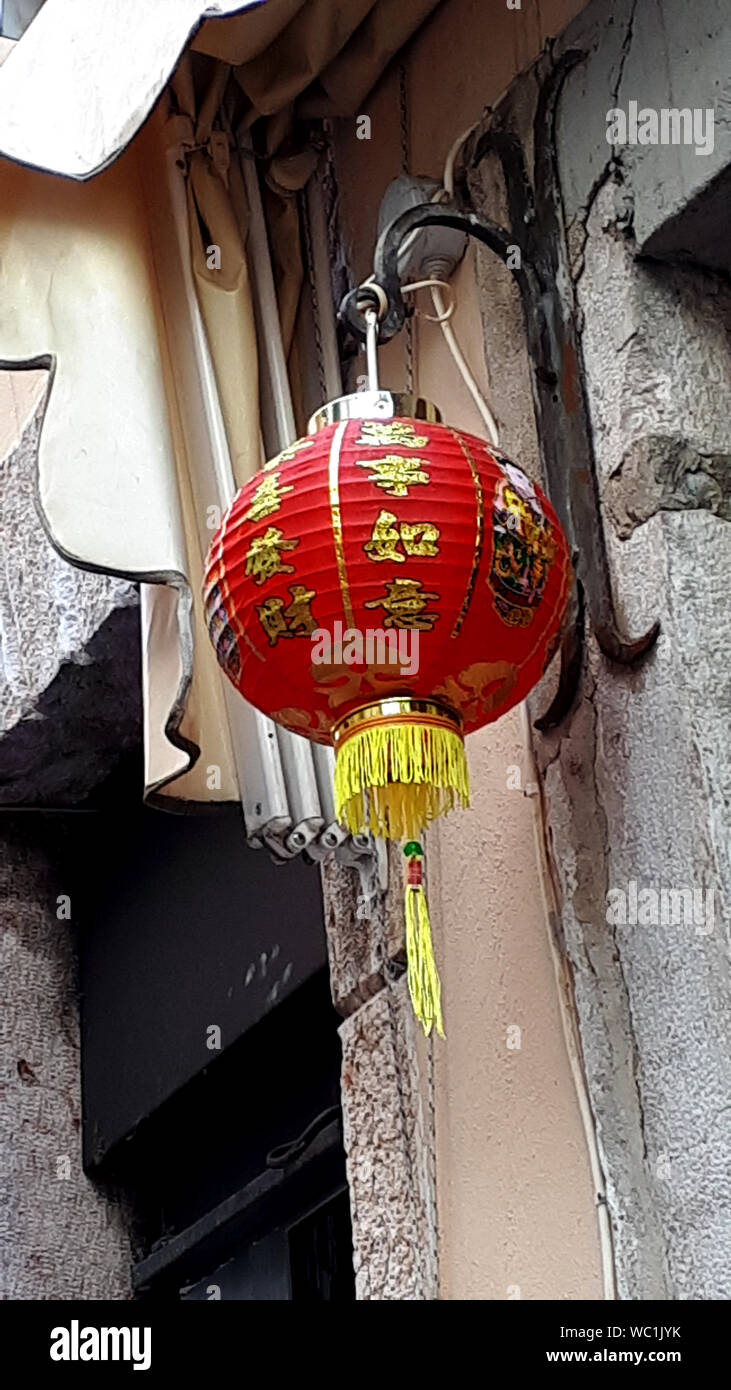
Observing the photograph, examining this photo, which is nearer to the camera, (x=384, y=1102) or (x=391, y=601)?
(x=391, y=601)

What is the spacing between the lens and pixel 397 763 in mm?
1875

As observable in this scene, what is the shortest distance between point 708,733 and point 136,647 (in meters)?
1.40

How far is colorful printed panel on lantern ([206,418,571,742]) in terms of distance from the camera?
1827mm

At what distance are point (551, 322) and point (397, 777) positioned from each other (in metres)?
0.70

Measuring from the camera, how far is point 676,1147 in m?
1.95

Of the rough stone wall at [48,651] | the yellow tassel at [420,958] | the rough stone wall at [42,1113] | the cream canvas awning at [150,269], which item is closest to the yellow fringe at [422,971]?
the yellow tassel at [420,958]

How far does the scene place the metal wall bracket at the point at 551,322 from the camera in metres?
2.15

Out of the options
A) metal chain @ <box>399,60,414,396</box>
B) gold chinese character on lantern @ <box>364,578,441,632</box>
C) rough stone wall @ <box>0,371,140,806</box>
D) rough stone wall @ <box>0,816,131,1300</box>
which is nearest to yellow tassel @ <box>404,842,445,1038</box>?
gold chinese character on lantern @ <box>364,578,441,632</box>

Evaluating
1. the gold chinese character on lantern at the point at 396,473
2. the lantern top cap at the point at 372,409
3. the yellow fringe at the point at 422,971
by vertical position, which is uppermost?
the lantern top cap at the point at 372,409

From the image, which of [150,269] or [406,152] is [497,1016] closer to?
[150,269]

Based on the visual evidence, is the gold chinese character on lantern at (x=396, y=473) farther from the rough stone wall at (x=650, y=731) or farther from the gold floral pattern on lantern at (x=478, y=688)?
the rough stone wall at (x=650, y=731)

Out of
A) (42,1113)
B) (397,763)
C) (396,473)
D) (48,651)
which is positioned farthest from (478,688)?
(42,1113)

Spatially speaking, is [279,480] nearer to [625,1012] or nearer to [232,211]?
[625,1012]
